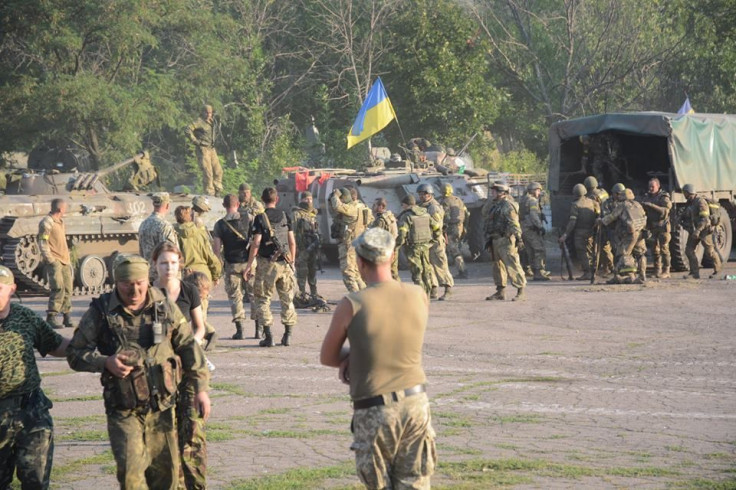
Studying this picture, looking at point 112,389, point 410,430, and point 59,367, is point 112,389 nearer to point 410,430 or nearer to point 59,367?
point 410,430

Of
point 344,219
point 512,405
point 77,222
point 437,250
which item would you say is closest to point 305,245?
point 344,219

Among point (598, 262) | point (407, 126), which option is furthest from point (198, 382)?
point (407, 126)

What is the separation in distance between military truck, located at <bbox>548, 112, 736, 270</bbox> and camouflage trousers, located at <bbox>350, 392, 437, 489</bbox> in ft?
53.8

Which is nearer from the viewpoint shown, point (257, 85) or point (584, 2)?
point (257, 85)

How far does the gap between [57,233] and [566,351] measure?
21.3 ft

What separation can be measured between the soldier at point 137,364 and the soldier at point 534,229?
594 inches

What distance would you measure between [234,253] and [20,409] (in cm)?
831

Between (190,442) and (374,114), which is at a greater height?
(374,114)

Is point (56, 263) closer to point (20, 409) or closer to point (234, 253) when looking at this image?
point (234, 253)

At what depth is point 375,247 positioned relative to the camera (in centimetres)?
579

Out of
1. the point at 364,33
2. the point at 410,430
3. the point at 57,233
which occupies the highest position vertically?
the point at 364,33

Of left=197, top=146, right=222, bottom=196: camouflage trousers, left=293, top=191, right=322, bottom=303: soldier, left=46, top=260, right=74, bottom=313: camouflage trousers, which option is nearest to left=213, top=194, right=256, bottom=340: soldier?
left=46, top=260, right=74, bottom=313: camouflage trousers

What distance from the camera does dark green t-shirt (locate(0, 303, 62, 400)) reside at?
6484 mm

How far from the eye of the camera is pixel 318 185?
82.9 feet
